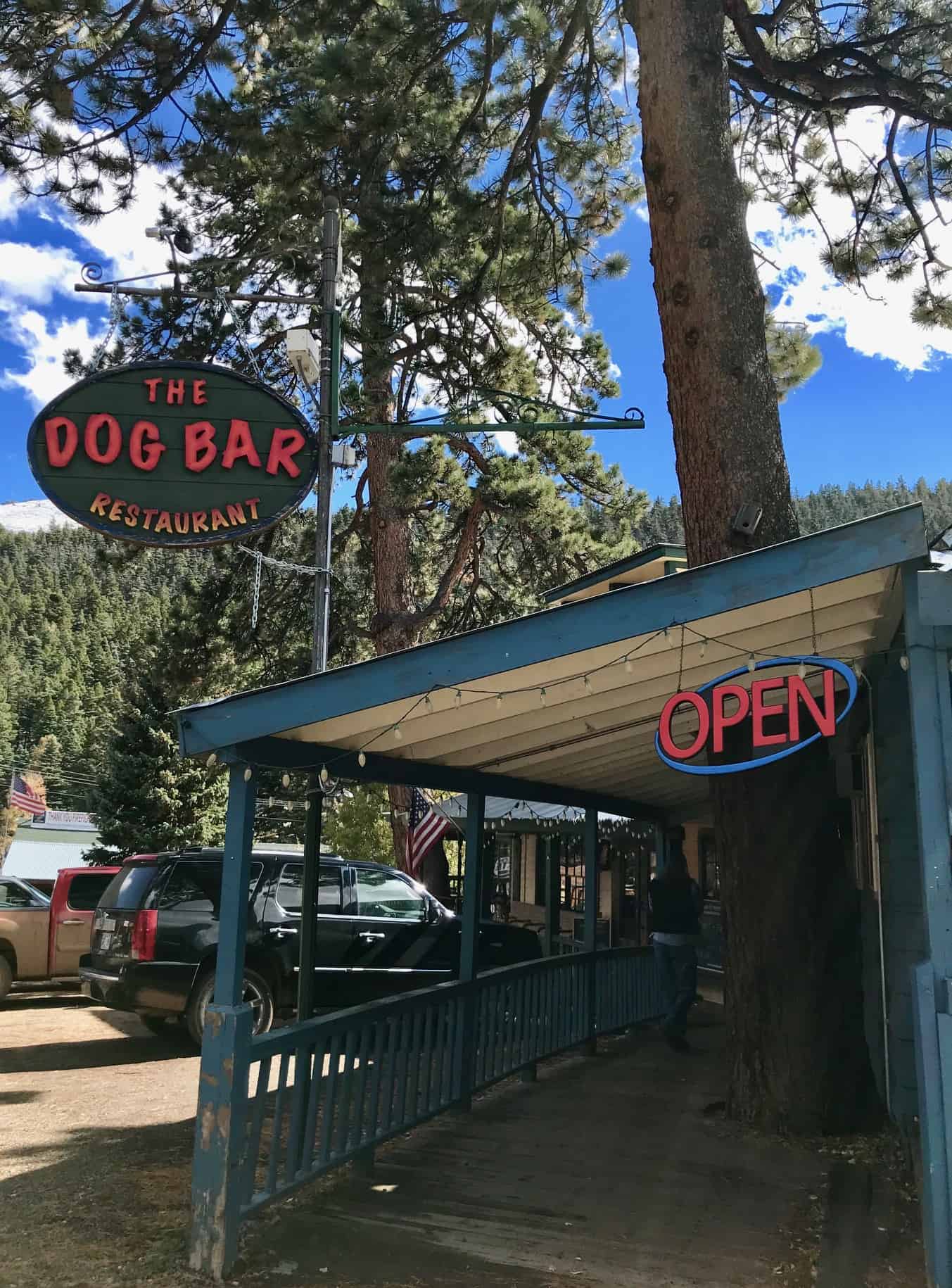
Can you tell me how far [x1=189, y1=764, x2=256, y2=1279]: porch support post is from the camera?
169 inches

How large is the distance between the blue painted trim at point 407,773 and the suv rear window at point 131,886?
4206mm

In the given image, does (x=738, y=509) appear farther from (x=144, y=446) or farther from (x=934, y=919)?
(x=144, y=446)

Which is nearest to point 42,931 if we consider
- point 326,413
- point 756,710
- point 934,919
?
point 326,413

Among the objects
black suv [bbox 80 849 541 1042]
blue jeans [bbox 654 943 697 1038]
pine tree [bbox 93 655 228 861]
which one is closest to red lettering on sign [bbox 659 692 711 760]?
blue jeans [bbox 654 943 697 1038]

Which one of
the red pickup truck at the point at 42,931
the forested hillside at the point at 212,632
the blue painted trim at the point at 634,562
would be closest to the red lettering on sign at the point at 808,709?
the forested hillside at the point at 212,632

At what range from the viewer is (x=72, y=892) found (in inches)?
497

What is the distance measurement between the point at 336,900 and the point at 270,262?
8.96m

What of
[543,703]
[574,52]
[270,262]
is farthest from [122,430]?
[270,262]

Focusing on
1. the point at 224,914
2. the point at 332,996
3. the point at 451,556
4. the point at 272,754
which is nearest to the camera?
the point at 224,914

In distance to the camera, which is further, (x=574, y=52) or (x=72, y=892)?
(x=72, y=892)

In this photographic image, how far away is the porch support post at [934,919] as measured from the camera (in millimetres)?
3742

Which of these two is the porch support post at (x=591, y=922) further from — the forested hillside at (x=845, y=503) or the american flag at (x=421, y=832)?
the forested hillside at (x=845, y=503)

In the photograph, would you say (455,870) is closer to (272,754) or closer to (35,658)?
(272,754)

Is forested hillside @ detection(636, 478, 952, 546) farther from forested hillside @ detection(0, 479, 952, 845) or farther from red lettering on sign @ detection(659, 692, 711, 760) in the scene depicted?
red lettering on sign @ detection(659, 692, 711, 760)
